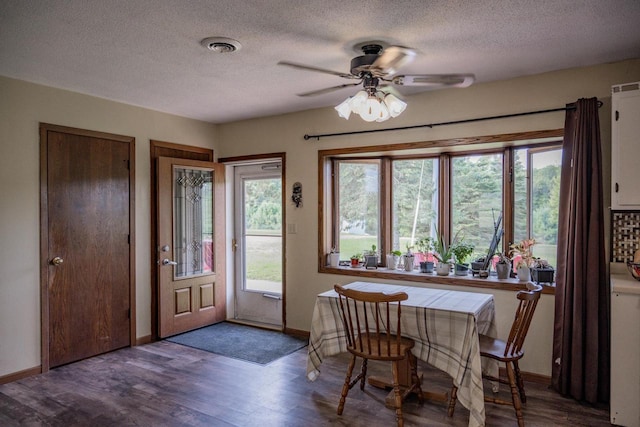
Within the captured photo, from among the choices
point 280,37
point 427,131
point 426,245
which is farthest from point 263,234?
point 280,37

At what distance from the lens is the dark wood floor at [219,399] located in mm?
2824

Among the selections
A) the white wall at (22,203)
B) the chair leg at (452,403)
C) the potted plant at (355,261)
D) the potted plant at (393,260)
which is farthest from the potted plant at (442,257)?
the white wall at (22,203)

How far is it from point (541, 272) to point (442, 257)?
851mm

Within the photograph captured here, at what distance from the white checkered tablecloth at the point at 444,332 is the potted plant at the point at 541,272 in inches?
24.5

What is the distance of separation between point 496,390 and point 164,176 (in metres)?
3.75

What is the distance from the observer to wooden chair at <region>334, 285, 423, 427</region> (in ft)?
8.62

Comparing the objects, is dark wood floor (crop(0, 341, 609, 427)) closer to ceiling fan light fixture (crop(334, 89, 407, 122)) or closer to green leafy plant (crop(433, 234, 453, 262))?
green leafy plant (crop(433, 234, 453, 262))

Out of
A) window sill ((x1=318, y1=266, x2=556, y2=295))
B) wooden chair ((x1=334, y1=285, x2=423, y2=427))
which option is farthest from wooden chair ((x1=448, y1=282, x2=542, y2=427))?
window sill ((x1=318, y1=266, x2=556, y2=295))

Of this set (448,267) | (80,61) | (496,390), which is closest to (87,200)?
(80,61)

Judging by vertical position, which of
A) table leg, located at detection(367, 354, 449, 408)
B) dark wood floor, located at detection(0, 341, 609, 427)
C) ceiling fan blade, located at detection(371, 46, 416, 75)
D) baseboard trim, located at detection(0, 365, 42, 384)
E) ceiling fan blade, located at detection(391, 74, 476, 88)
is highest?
Result: ceiling fan blade, located at detection(371, 46, 416, 75)

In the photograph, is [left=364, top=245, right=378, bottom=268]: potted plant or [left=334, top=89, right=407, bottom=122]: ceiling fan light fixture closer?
[left=334, top=89, right=407, bottom=122]: ceiling fan light fixture

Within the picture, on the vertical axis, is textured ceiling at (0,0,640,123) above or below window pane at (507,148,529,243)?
above

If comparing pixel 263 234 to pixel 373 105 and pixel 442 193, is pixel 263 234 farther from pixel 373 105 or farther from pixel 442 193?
pixel 373 105

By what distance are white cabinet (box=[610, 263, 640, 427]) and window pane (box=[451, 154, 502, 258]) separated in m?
1.46
